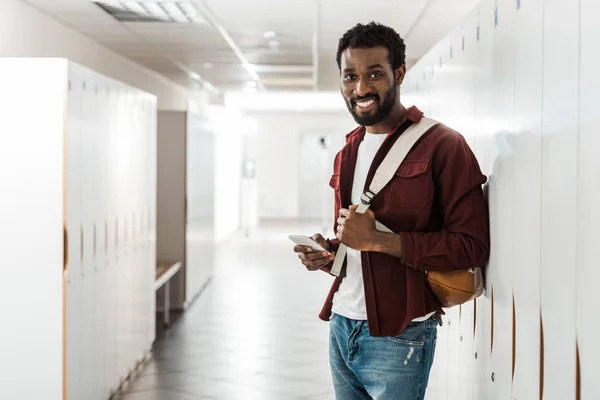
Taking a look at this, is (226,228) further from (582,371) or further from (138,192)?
(582,371)

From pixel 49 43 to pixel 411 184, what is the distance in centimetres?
578

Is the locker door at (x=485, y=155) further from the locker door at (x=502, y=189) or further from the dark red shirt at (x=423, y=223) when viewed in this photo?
the dark red shirt at (x=423, y=223)

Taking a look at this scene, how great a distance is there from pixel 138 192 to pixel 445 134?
15.7 ft

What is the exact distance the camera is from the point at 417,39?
8.61 metres

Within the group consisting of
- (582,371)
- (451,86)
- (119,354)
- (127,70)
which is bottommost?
(119,354)

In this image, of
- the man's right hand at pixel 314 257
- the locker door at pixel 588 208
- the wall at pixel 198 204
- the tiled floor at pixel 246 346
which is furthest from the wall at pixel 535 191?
the wall at pixel 198 204

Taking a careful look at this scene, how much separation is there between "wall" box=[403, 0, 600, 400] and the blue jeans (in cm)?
28

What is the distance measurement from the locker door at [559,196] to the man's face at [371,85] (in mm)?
525

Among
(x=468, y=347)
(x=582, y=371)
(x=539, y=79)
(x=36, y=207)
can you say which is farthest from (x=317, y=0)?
(x=582, y=371)

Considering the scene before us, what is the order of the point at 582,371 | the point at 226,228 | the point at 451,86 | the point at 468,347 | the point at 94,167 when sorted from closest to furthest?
the point at 582,371, the point at 468,347, the point at 451,86, the point at 94,167, the point at 226,228

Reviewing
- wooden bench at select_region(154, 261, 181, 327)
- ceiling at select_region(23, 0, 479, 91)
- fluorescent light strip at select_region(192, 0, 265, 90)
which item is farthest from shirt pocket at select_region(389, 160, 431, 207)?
wooden bench at select_region(154, 261, 181, 327)

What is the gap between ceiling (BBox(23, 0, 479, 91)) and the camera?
22.3 feet

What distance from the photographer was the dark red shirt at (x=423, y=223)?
2.40 meters

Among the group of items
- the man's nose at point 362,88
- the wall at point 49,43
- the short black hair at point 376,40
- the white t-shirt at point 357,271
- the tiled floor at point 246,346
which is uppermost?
the wall at point 49,43
